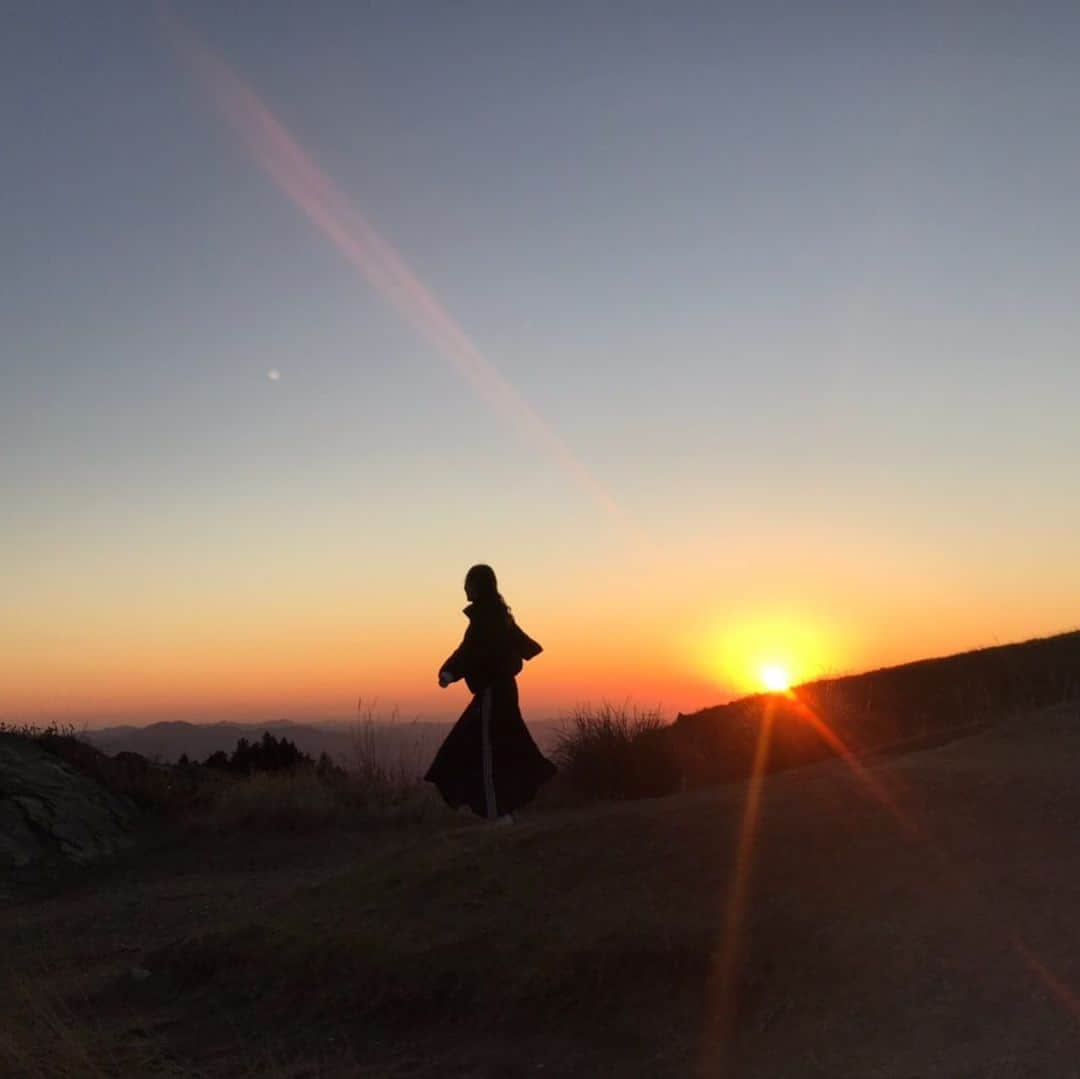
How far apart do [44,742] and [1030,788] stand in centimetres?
1394

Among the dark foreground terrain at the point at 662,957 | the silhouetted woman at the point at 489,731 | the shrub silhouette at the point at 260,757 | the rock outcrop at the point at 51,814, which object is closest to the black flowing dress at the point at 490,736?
the silhouetted woman at the point at 489,731

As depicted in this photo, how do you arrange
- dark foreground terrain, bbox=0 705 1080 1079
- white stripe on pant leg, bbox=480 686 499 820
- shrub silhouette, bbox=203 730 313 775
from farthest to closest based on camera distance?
shrub silhouette, bbox=203 730 313 775
white stripe on pant leg, bbox=480 686 499 820
dark foreground terrain, bbox=0 705 1080 1079

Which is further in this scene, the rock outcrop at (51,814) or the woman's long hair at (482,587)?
the rock outcrop at (51,814)

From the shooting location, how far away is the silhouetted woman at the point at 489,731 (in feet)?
31.0

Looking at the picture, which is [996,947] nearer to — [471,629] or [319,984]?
[319,984]

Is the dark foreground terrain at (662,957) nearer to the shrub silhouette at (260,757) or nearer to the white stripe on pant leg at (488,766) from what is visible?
the white stripe on pant leg at (488,766)

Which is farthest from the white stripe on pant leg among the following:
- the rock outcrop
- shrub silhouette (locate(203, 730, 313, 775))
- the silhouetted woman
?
shrub silhouette (locate(203, 730, 313, 775))

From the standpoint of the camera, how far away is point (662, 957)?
20.2ft

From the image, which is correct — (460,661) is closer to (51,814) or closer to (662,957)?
(662,957)

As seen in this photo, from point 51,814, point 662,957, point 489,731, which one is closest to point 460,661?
point 489,731

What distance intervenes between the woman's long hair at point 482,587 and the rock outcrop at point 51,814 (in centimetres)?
627

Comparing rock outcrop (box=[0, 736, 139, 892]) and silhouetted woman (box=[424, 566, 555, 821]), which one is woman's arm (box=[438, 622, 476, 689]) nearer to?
silhouetted woman (box=[424, 566, 555, 821])

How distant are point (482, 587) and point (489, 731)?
1172mm

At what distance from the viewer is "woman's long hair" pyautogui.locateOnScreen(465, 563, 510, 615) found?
387 inches
